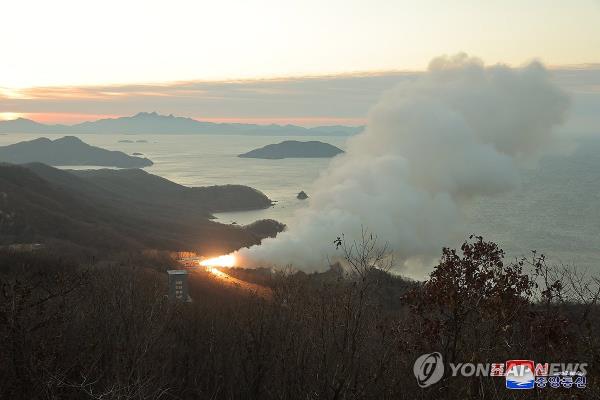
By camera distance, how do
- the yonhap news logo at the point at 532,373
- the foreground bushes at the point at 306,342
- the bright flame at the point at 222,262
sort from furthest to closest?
the bright flame at the point at 222,262 → the foreground bushes at the point at 306,342 → the yonhap news logo at the point at 532,373

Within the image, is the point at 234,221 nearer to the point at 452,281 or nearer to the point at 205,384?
the point at 205,384

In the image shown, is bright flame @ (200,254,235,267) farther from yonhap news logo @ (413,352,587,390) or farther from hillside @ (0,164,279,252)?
yonhap news logo @ (413,352,587,390)

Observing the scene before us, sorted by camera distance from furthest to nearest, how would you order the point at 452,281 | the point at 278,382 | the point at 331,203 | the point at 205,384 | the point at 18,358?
1. the point at 331,203
2. the point at 205,384
3. the point at 278,382
4. the point at 18,358
5. the point at 452,281

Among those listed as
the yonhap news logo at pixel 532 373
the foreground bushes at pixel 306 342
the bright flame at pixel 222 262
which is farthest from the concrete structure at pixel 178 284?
the yonhap news logo at pixel 532 373

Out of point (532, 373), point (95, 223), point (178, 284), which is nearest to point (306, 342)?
point (532, 373)

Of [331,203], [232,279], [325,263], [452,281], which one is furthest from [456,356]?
[232,279]

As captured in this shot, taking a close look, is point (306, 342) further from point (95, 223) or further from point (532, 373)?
point (95, 223)

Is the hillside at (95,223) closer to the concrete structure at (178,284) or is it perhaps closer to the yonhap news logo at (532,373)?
the concrete structure at (178,284)

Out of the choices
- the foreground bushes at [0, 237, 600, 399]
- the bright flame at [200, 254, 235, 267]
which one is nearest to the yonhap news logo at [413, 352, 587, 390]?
the foreground bushes at [0, 237, 600, 399]
